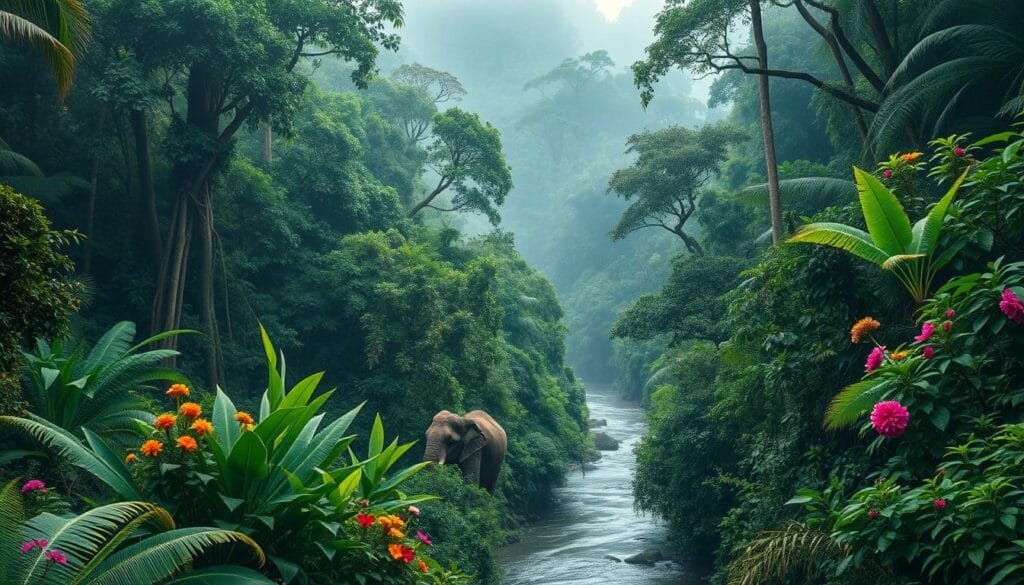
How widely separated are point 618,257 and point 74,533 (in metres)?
56.0

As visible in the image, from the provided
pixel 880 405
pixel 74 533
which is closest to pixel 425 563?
pixel 74 533

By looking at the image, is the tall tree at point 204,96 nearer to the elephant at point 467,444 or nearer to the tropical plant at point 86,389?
the elephant at point 467,444

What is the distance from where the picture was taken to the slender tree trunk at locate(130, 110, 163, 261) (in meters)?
13.9

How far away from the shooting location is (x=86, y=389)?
26.3 feet

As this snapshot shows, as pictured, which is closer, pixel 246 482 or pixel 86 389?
pixel 246 482

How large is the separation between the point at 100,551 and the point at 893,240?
6.20 meters

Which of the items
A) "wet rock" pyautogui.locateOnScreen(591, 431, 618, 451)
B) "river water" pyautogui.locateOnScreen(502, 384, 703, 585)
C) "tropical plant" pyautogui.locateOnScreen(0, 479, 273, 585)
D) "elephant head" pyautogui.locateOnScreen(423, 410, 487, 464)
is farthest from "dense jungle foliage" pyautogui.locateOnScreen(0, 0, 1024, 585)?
"wet rock" pyautogui.locateOnScreen(591, 431, 618, 451)

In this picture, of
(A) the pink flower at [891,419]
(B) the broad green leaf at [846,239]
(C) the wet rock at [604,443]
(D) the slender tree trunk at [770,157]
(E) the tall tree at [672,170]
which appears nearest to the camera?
(A) the pink flower at [891,419]

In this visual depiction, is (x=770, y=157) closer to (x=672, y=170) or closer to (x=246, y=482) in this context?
(x=672, y=170)

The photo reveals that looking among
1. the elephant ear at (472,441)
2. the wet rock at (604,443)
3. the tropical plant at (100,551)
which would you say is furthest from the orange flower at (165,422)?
the wet rock at (604,443)

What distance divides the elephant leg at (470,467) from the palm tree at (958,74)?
8423 millimetres

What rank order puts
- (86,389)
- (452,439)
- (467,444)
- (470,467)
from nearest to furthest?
1. (86,389)
2. (452,439)
3. (467,444)
4. (470,467)

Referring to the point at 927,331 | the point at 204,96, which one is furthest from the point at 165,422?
the point at 204,96

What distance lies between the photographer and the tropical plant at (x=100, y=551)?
360cm
